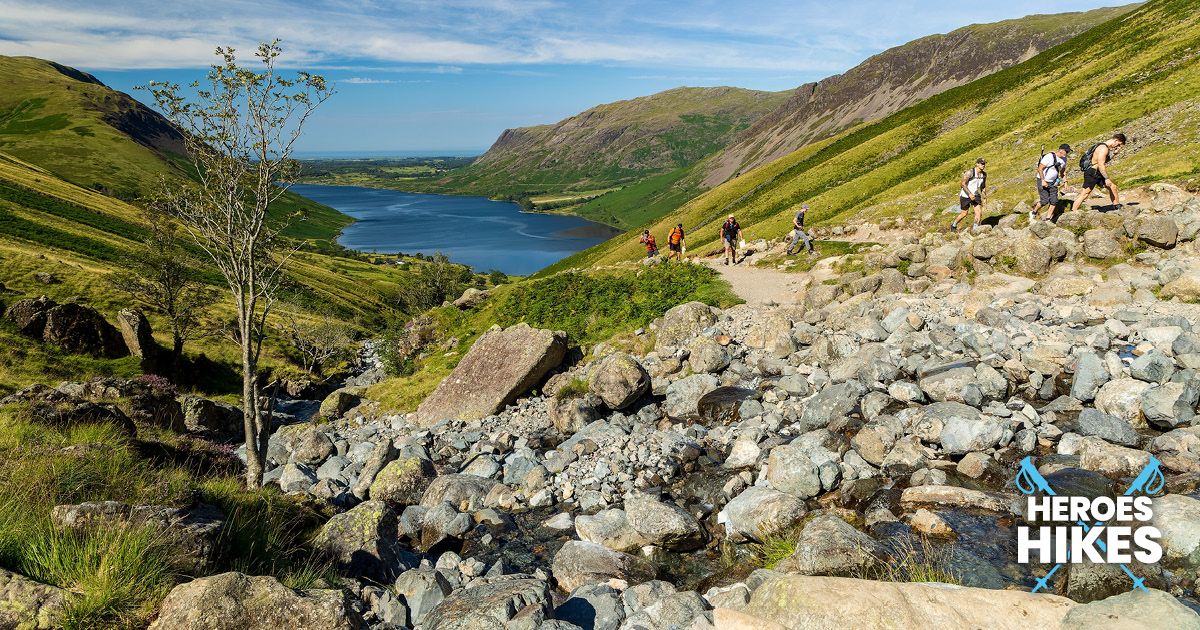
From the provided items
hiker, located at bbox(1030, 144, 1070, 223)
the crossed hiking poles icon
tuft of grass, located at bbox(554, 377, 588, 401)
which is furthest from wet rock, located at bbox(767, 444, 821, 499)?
hiker, located at bbox(1030, 144, 1070, 223)

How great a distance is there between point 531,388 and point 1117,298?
25016 mm

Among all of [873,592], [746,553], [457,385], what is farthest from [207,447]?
[873,592]

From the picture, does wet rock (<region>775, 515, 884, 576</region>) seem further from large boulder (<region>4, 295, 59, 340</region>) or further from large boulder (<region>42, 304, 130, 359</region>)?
large boulder (<region>4, 295, 59, 340</region>)

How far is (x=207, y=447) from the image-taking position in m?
18.6

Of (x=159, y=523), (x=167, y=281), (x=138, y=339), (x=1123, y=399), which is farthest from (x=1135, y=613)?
(x=167, y=281)

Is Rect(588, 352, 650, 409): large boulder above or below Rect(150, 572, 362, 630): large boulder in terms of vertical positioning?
below

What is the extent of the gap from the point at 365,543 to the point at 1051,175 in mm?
32367

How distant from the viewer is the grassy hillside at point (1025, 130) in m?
37.8

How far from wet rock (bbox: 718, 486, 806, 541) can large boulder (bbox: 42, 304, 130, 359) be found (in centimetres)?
5731

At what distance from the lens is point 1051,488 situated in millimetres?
13258

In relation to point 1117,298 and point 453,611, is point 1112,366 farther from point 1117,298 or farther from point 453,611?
point 453,611

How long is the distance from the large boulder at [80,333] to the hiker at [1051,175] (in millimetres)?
68883

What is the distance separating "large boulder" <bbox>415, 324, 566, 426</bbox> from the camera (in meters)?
28.5

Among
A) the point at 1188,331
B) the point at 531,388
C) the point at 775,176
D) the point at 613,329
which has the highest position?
the point at 775,176
